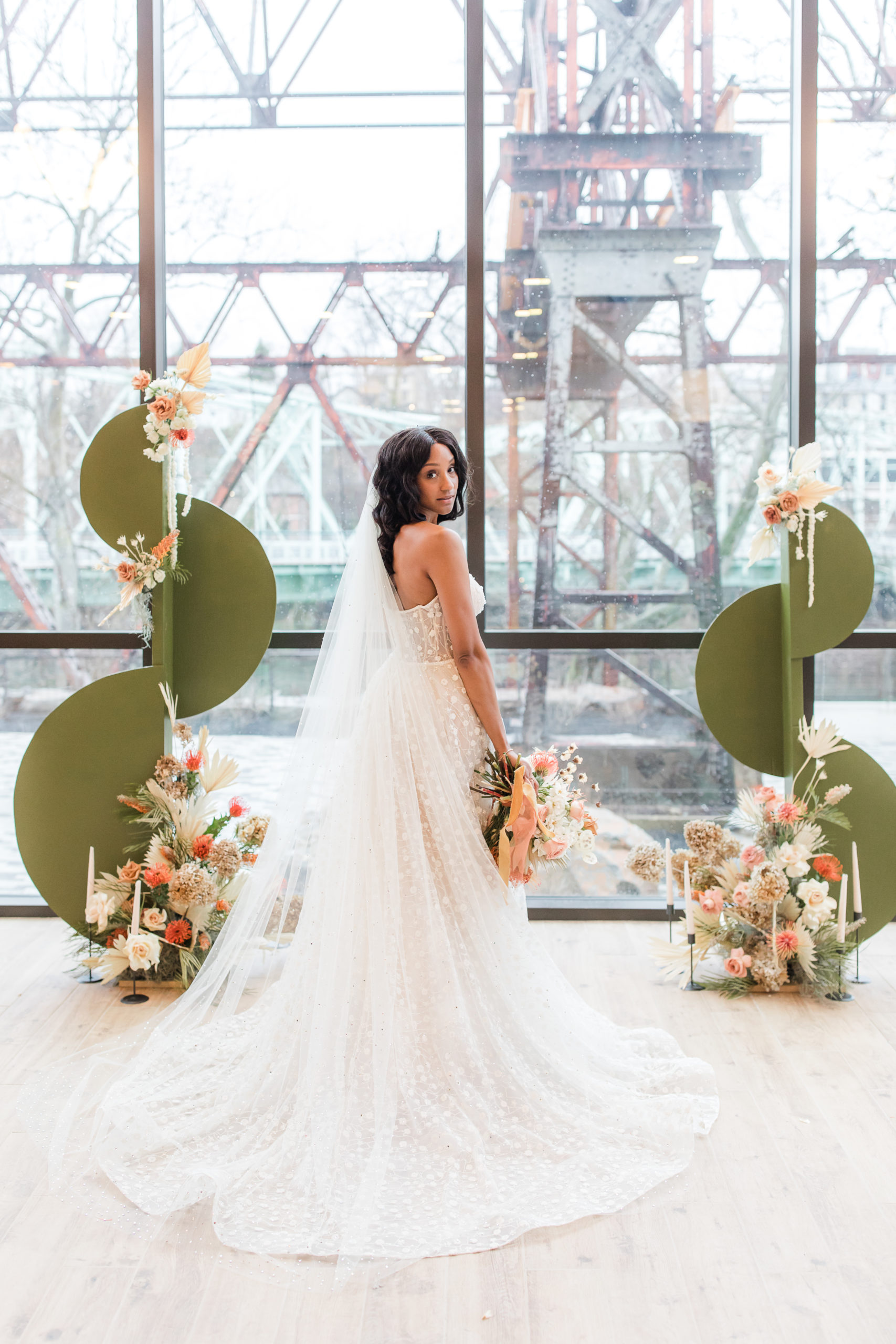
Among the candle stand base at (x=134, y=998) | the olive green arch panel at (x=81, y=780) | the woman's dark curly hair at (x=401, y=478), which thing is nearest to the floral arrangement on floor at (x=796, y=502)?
the woman's dark curly hair at (x=401, y=478)

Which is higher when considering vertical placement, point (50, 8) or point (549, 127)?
point (50, 8)

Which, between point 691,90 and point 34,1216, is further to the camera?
point 691,90

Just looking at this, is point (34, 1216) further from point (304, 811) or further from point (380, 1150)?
point (304, 811)

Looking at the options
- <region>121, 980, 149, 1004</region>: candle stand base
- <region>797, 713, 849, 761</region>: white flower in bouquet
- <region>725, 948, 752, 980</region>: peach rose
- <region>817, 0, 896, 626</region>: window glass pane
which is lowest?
<region>121, 980, 149, 1004</region>: candle stand base

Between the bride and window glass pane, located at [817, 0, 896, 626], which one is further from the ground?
window glass pane, located at [817, 0, 896, 626]

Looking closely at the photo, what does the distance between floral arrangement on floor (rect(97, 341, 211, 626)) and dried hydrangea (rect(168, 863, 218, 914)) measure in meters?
0.86

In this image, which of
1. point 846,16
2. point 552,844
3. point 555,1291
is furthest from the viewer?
point 846,16

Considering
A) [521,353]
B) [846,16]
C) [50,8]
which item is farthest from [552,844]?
[50,8]

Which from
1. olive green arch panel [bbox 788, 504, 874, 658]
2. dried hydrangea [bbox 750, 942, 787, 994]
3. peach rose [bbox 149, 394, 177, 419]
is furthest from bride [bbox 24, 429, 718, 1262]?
olive green arch panel [bbox 788, 504, 874, 658]

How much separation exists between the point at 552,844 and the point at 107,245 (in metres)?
2.93

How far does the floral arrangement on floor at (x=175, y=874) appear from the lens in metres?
3.35

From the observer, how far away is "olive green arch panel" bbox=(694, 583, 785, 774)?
12.2ft

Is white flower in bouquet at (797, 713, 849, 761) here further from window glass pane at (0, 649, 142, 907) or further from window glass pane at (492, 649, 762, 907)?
window glass pane at (0, 649, 142, 907)

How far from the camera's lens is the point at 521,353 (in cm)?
406
